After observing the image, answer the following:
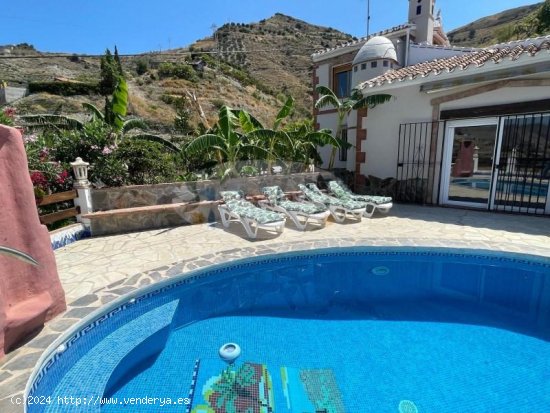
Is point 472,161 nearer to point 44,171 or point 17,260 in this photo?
point 44,171

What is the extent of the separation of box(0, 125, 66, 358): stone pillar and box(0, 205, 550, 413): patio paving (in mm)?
229

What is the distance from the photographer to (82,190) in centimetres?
672

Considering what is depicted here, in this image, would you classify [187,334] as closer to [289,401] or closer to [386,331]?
[289,401]

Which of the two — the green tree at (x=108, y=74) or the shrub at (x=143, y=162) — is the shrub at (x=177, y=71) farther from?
the shrub at (x=143, y=162)

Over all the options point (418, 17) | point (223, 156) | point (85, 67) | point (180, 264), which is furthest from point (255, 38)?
point (180, 264)

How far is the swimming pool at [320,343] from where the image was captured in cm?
279

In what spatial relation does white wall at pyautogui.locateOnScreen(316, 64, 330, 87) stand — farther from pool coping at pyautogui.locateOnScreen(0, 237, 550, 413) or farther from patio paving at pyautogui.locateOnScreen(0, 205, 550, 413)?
pool coping at pyautogui.locateOnScreen(0, 237, 550, 413)

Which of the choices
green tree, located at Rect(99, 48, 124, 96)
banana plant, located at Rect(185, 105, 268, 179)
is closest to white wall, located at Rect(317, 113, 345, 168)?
banana plant, located at Rect(185, 105, 268, 179)

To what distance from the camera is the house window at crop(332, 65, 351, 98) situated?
1538cm

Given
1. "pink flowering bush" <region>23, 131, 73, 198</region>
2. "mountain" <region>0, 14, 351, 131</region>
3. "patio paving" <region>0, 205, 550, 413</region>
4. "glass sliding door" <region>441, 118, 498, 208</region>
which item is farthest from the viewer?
"mountain" <region>0, 14, 351, 131</region>

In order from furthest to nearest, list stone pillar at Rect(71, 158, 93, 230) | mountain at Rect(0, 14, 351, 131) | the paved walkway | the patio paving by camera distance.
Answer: mountain at Rect(0, 14, 351, 131) < stone pillar at Rect(71, 158, 93, 230) < the paved walkway < the patio paving

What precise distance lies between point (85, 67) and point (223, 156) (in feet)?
158

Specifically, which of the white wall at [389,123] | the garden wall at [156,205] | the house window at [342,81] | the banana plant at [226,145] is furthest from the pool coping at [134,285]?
the house window at [342,81]

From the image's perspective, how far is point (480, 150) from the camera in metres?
15.9
